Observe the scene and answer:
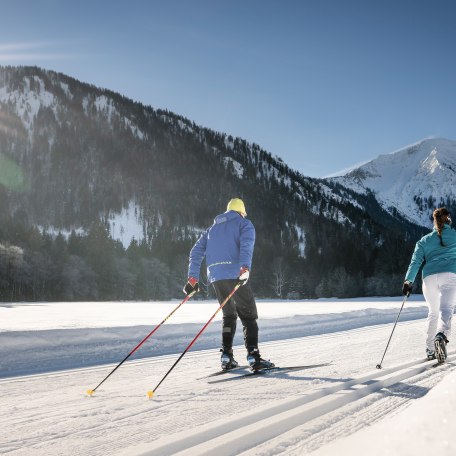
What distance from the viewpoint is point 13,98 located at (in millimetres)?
191250

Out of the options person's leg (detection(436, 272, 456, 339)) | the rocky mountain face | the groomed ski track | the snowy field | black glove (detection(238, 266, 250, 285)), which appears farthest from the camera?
the rocky mountain face

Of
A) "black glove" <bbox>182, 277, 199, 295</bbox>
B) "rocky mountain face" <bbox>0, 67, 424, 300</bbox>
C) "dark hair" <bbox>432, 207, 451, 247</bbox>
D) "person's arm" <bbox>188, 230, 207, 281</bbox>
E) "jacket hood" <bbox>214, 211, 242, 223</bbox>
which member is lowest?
"black glove" <bbox>182, 277, 199, 295</bbox>

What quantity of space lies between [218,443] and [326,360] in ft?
11.6

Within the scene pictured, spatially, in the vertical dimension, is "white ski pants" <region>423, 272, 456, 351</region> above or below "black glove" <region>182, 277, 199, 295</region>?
below

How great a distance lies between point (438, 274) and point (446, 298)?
1.04 ft

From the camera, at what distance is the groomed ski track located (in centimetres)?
261

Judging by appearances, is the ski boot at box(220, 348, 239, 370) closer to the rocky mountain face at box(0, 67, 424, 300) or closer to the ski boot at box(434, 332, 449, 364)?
the ski boot at box(434, 332, 449, 364)

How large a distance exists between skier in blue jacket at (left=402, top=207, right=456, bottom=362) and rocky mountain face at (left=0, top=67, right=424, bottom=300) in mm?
68558

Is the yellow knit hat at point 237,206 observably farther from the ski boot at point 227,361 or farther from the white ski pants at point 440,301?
the white ski pants at point 440,301

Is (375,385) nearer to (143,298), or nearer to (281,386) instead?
(281,386)

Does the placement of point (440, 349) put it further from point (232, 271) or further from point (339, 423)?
point (339, 423)

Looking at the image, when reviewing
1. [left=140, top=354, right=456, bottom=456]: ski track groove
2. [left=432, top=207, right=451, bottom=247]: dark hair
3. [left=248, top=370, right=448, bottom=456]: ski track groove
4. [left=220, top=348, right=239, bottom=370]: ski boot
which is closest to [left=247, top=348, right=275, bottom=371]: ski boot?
[left=220, top=348, right=239, bottom=370]: ski boot

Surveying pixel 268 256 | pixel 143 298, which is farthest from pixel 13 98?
pixel 143 298

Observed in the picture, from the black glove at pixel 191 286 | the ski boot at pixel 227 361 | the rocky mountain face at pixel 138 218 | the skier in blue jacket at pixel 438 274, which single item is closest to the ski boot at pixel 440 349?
the skier in blue jacket at pixel 438 274
